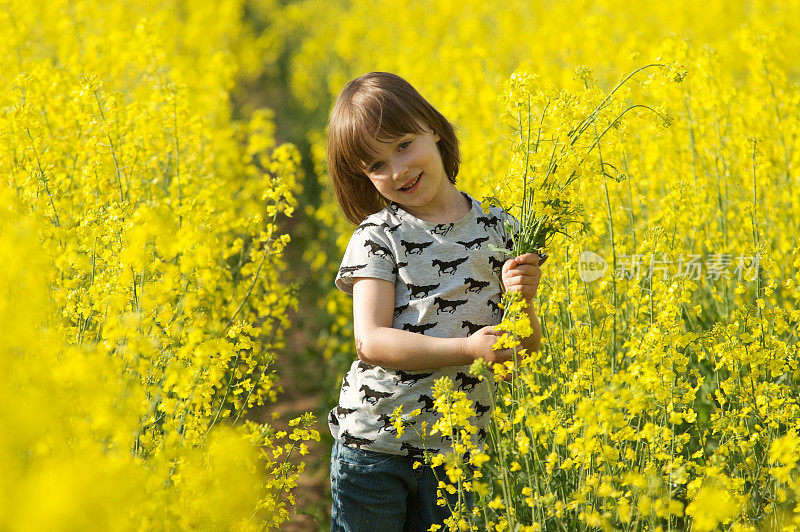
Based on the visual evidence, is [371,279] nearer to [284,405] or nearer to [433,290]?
[433,290]

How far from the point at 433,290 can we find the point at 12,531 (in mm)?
1148

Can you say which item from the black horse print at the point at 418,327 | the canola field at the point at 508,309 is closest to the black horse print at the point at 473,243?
the canola field at the point at 508,309

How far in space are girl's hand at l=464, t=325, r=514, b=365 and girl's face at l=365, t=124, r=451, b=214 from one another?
1.36ft

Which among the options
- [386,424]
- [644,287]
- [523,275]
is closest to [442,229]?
[523,275]

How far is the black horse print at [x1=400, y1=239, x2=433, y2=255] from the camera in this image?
6.79ft

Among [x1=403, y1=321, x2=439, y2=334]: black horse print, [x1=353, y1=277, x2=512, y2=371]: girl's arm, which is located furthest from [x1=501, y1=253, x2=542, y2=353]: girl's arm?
[x1=403, y1=321, x2=439, y2=334]: black horse print

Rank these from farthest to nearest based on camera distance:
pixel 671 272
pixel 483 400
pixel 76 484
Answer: pixel 671 272 → pixel 483 400 → pixel 76 484

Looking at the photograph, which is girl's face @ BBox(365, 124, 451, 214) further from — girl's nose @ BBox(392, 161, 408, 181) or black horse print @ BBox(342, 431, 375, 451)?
black horse print @ BBox(342, 431, 375, 451)

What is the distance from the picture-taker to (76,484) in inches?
45.0

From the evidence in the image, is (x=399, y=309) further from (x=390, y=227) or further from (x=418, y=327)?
(x=390, y=227)

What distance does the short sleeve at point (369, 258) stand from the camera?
2021mm

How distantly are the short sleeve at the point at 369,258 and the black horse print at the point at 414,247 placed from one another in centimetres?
4

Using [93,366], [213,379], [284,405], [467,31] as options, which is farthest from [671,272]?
[467,31]

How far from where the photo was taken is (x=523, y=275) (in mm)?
1896
